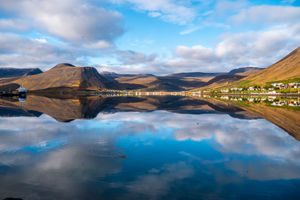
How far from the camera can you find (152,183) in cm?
1240

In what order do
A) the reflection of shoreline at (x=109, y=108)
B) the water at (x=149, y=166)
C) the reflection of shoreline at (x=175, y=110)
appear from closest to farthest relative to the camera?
the water at (x=149, y=166) → the reflection of shoreline at (x=175, y=110) → the reflection of shoreline at (x=109, y=108)

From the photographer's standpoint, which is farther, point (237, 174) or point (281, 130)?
point (281, 130)

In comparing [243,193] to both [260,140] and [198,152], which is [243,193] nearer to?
[198,152]

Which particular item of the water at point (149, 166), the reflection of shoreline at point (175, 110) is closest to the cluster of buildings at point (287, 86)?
the reflection of shoreline at point (175, 110)

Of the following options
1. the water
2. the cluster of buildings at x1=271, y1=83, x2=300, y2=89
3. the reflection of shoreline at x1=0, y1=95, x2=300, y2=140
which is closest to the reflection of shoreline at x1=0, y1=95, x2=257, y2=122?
the reflection of shoreline at x1=0, y1=95, x2=300, y2=140

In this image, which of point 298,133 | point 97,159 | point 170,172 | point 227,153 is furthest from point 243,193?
point 298,133

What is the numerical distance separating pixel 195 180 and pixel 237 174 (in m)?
3.12

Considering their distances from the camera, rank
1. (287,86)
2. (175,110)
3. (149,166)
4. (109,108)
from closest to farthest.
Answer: (149,166) < (175,110) < (109,108) < (287,86)

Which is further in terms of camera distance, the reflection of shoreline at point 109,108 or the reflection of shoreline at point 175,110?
the reflection of shoreline at point 109,108

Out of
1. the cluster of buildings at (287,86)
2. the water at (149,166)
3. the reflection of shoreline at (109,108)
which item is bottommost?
the water at (149,166)

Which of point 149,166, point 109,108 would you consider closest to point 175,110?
point 109,108

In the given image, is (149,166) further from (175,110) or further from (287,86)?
(287,86)

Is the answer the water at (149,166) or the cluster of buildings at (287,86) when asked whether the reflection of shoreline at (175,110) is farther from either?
the cluster of buildings at (287,86)

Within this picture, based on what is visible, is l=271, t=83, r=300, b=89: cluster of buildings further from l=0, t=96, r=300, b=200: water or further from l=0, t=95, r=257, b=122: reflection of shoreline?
l=0, t=96, r=300, b=200: water
